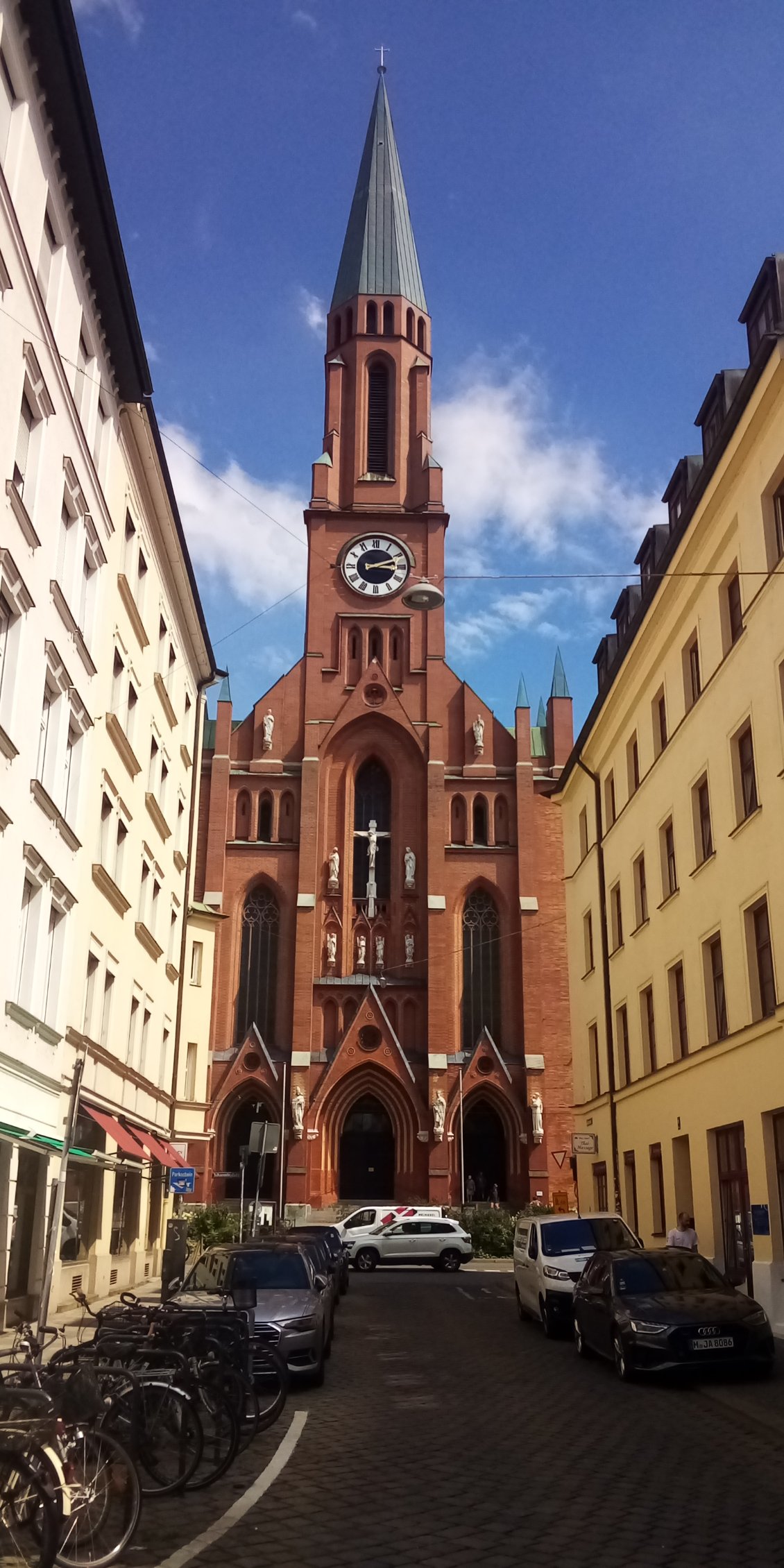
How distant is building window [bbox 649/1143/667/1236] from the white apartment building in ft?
30.7

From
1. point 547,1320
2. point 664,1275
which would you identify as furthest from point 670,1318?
point 547,1320

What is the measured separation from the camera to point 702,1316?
508 inches

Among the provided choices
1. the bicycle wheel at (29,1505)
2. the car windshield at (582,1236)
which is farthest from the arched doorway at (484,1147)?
the bicycle wheel at (29,1505)

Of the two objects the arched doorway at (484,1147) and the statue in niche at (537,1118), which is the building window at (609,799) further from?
the arched doorway at (484,1147)

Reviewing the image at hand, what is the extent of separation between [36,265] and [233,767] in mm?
36162

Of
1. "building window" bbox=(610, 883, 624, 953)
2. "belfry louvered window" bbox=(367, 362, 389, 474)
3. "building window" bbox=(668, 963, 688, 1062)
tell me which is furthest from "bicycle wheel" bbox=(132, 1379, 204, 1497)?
"belfry louvered window" bbox=(367, 362, 389, 474)

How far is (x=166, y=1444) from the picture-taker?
318 inches

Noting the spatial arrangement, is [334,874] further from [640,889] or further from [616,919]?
[640,889]

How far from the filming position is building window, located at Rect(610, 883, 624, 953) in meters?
28.5

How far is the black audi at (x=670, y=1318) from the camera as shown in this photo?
12.7 meters

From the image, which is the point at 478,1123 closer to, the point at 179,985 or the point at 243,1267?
the point at 179,985

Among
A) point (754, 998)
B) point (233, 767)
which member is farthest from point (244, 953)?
point (754, 998)

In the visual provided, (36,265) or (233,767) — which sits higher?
(233,767)

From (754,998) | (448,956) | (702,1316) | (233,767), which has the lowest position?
(702,1316)
